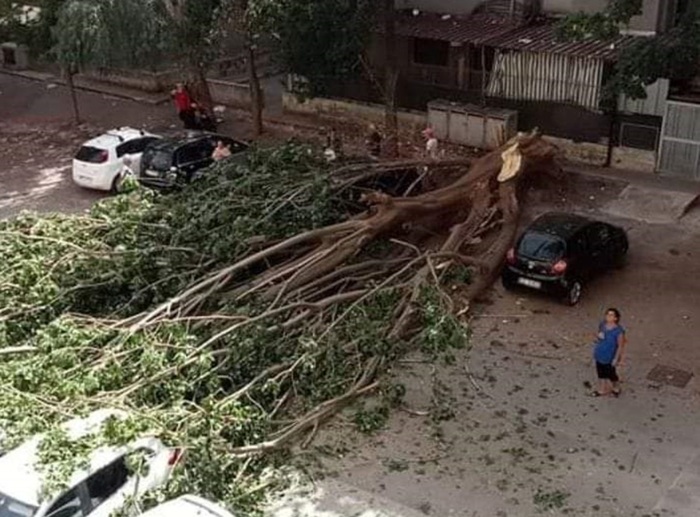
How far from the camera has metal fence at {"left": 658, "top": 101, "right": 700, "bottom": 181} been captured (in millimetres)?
22172

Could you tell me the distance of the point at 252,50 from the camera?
83.1ft

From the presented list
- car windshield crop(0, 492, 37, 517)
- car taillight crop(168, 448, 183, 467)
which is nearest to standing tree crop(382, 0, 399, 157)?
car taillight crop(168, 448, 183, 467)

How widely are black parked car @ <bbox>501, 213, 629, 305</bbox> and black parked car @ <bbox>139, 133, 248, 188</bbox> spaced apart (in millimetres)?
7097

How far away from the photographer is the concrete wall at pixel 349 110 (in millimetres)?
26141

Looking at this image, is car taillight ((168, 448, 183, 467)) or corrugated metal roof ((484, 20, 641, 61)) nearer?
car taillight ((168, 448, 183, 467))

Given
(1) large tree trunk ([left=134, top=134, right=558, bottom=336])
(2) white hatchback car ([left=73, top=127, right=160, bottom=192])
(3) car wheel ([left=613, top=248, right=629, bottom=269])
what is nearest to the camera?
(1) large tree trunk ([left=134, top=134, right=558, bottom=336])

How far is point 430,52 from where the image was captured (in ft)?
88.0

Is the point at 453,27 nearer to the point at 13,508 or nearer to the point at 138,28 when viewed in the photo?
the point at 138,28

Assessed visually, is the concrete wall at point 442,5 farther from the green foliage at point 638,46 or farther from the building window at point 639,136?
the green foliage at point 638,46

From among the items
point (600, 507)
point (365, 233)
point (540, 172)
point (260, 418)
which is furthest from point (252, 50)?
point (600, 507)

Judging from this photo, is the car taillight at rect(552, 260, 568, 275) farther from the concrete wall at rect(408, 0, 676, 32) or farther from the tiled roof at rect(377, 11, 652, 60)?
the concrete wall at rect(408, 0, 676, 32)

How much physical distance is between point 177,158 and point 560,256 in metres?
9.17

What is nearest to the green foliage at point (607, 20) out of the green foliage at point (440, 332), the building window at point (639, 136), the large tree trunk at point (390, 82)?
the building window at point (639, 136)

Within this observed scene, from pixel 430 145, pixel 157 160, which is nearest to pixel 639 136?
pixel 430 145
